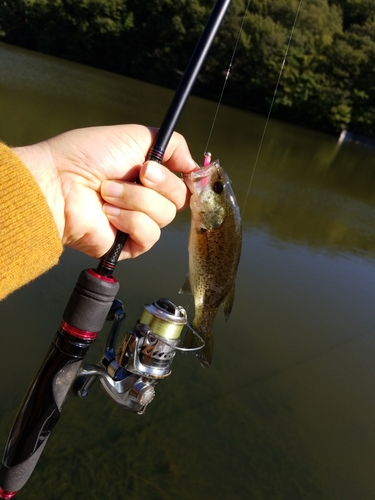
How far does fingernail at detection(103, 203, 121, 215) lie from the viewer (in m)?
1.56

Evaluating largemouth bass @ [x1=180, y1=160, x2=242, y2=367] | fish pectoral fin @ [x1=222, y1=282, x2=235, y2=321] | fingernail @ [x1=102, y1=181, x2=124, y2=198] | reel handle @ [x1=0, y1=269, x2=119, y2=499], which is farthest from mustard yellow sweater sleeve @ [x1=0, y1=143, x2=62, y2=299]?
fish pectoral fin @ [x1=222, y1=282, x2=235, y2=321]

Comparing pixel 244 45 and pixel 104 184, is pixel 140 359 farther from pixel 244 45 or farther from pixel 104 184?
pixel 244 45

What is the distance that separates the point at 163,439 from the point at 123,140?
1.94m

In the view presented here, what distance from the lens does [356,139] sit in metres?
27.2

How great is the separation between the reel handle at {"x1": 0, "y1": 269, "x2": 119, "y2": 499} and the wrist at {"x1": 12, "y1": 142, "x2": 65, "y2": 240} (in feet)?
0.81

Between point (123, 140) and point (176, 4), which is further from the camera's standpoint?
point (176, 4)

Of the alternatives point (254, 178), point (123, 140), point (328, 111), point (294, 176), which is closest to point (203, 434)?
point (123, 140)

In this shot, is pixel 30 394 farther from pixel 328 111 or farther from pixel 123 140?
pixel 328 111

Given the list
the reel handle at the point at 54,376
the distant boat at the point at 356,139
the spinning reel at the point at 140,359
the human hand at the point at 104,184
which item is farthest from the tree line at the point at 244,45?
the reel handle at the point at 54,376

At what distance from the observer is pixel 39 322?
339cm

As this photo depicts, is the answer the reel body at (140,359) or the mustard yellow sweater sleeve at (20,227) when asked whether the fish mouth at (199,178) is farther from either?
the mustard yellow sweater sleeve at (20,227)

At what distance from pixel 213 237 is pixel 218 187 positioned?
17cm

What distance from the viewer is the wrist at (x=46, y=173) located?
152cm

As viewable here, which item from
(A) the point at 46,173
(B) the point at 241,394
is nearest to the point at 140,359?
(A) the point at 46,173
